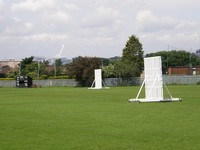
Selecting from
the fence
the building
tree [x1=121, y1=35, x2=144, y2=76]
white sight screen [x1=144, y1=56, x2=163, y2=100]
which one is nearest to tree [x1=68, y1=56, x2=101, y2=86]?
the fence

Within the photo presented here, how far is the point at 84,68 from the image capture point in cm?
9625

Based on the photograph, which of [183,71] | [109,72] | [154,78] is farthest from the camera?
[183,71]

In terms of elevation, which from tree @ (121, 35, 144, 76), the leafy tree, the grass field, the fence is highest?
tree @ (121, 35, 144, 76)

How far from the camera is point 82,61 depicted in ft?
319

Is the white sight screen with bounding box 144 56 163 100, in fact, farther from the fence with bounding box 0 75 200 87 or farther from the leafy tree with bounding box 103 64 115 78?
the leafy tree with bounding box 103 64 115 78

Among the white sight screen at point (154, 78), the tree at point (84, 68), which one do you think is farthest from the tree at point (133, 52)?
the white sight screen at point (154, 78)

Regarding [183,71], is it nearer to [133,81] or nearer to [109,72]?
[109,72]

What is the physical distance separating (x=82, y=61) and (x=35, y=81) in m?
20.0

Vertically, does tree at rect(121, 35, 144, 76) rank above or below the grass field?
above

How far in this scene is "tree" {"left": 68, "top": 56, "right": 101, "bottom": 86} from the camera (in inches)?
3745

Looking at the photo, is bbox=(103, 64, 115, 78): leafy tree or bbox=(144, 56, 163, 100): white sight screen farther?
bbox=(103, 64, 115, 78): leafy tree

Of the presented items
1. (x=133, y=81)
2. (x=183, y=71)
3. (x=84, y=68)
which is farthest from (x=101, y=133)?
(x=183, y=71)

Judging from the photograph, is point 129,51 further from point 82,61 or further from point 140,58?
point 82,61

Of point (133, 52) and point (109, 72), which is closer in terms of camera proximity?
point (109, 72)
